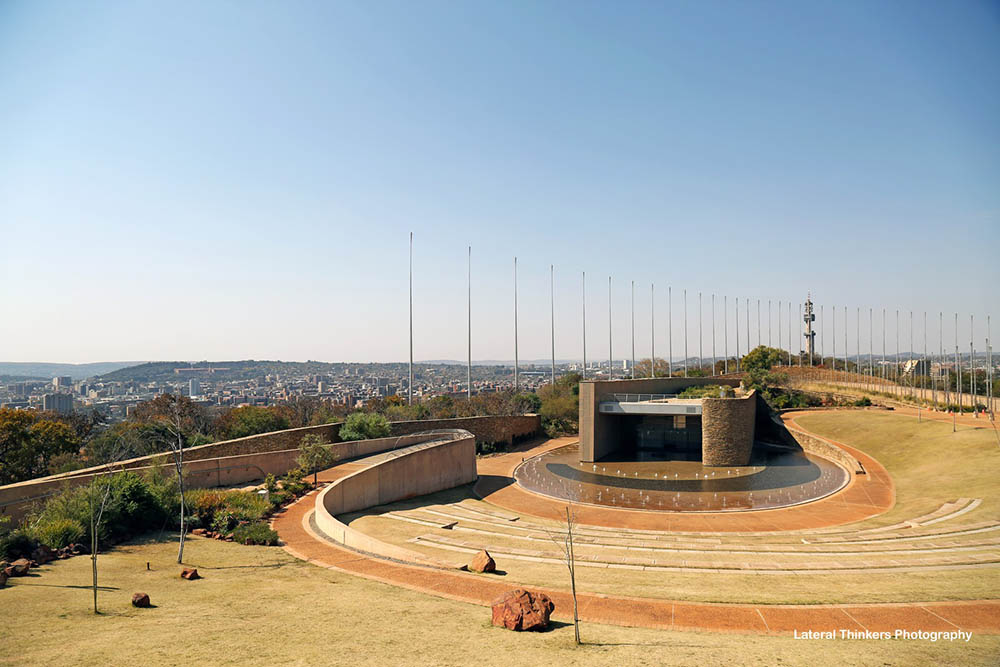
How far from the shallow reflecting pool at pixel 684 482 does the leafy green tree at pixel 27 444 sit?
24002 mm

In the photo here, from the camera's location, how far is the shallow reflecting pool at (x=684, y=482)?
27078mm

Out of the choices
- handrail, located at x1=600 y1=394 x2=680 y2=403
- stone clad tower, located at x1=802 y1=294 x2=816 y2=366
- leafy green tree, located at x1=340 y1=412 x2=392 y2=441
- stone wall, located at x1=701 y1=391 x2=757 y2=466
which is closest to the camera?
leafy green tree, located at x1=340 y1=412 x2=392 y2=441

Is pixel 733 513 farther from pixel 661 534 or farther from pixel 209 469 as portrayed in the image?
pixel 209 469

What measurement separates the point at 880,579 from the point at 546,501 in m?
16.1

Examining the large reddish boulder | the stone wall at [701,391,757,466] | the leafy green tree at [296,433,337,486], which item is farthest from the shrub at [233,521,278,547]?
the stone wall at [701,391,757,466]

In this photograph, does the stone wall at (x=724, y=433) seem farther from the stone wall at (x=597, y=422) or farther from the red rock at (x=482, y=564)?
the red rock at (x=482, y=564)

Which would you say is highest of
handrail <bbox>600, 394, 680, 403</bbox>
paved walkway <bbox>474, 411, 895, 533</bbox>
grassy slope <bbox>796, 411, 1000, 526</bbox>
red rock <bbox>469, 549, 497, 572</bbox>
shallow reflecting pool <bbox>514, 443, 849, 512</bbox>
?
handrail <bbox>600, 394, 680, 403</bbox>

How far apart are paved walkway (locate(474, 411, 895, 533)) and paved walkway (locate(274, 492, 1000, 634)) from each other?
1060 centimetres

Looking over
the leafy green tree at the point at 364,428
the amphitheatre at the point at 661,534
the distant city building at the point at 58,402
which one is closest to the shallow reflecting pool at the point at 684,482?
the amphitheatre at the point at 661,534

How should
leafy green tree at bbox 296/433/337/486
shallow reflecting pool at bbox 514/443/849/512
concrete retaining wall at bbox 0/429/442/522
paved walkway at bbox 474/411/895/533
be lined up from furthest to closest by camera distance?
shallow reflecting pool at bbox 514/443/849/512 < leafy green tree at bbox 296/433/337/486 < paved walkway at bbox 474/411/895/533 < concrete retaining wall at bbox 0/429/442/522

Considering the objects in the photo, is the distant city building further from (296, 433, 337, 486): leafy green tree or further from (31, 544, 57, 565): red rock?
(31, 544, 57, 565): red rock

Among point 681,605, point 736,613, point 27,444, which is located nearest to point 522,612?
point 681,605

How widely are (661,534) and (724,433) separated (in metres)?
18.5

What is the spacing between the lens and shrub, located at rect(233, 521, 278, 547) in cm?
1675
